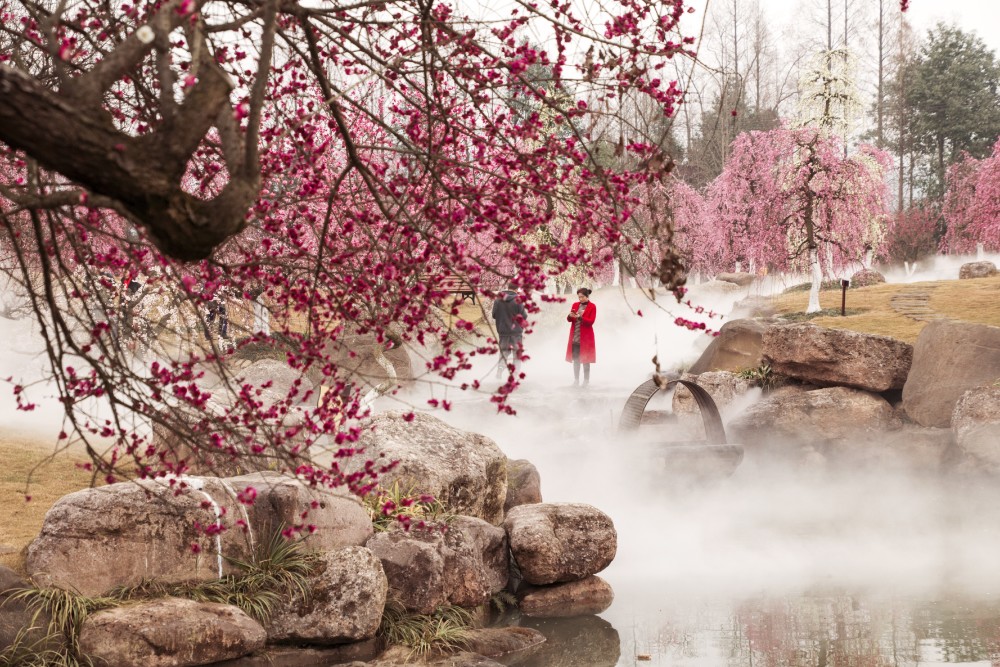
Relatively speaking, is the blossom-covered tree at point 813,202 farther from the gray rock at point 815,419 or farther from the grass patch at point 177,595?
the grass patch at point 177,595

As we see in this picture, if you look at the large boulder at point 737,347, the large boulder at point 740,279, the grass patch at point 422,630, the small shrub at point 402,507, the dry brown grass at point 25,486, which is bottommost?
the grass patch at point 422,630

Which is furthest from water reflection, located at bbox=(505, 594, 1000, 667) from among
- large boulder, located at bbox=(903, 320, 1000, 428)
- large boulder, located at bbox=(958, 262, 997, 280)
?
large boulder, located at bbox=(958, 262, 997, 280)

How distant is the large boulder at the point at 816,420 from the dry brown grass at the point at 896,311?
13.8ft

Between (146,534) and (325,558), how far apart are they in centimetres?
137

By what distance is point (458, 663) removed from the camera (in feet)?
23.3

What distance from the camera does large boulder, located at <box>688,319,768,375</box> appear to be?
17.2 m

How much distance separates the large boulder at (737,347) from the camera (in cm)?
1723

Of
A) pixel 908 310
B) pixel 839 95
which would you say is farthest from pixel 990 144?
pixel 908 310

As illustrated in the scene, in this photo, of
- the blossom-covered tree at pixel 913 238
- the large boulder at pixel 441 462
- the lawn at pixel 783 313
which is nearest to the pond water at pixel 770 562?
the large boulder at pixel 441 462

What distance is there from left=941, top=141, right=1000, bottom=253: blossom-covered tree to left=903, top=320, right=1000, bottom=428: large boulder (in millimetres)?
14137

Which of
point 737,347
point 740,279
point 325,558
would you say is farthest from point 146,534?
point 740,279

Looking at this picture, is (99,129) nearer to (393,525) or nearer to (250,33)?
(250,33)

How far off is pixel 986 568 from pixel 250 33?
8951 mm

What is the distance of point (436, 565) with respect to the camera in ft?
26.5
